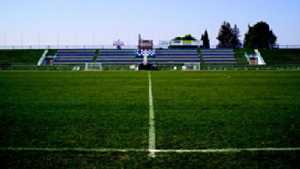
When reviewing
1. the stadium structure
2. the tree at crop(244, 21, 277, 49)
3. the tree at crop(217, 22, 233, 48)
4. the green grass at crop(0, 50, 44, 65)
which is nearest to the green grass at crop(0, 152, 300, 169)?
the stadium structure

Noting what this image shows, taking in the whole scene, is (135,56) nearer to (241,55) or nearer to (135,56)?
(135,56)

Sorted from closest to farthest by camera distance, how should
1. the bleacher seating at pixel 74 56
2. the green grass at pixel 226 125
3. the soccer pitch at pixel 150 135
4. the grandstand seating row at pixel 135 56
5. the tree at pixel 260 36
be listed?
1. the soccer pitch at pixel 150 135
2. the green grass at pixel 226 125
3. the grandstand seating row at pixel 135 56
4. the bleacher seating at pixel 74 56
5. the tree at pixel 260 36

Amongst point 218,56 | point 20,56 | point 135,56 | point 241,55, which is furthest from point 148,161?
point 20,56

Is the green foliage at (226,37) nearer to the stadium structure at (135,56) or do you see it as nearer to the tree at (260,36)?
the tree at (260,36)

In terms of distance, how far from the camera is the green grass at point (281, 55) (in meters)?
Result: 70.4

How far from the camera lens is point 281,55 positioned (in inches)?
2972

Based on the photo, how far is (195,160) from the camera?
431 centimetres

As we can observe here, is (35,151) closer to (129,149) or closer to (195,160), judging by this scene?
(129,149)

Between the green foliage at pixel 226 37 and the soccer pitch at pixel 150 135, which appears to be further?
the green foliage at pixel 226 37

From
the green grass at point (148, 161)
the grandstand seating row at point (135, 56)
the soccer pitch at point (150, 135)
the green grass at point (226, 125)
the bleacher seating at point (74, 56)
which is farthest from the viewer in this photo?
the bleacher seating at point (74, 56)

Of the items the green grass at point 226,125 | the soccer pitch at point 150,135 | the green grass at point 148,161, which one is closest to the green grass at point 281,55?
the green grass at point 226,125

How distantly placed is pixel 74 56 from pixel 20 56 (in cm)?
1056

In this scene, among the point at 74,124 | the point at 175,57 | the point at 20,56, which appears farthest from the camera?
the point at 175,57

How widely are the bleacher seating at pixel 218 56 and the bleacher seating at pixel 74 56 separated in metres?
23.1
